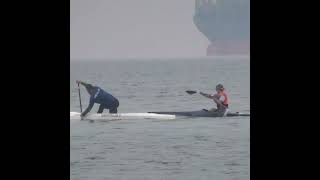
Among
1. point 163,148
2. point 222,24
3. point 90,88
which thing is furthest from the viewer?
point 222,24

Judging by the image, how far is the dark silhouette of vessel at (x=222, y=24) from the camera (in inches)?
609

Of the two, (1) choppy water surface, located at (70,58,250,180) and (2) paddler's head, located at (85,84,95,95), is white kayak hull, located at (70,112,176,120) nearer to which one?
(1) choppy water surface, located at (70,58,250,180)

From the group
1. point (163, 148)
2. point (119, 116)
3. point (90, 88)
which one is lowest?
point (163, 148)

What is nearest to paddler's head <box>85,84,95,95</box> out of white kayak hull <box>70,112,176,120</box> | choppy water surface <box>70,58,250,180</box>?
Answer: white kayak hull <box>70,112,176,120</box>

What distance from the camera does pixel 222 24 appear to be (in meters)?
18.2

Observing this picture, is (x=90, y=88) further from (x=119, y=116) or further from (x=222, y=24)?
(x=222, y=24)

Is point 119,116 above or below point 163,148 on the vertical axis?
above

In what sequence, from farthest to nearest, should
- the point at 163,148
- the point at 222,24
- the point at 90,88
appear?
the point at 222,24 → the point at 90,88 → the point at 163,148

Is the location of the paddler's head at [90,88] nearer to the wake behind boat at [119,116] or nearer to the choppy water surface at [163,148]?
the wake behind boat at [119,116]

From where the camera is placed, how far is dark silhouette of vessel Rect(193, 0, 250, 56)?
15469 millimetres

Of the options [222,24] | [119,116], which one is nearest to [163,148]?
→ [119,116]
